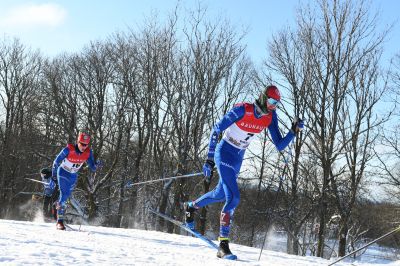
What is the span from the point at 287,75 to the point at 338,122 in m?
3.56

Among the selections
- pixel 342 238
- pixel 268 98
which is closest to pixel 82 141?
pixel 268 98

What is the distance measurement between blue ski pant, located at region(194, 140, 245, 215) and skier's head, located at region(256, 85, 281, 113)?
0.84m

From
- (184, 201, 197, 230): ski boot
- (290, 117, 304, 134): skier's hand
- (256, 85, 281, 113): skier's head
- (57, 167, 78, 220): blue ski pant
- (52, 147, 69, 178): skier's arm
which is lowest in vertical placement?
(184, 201, 197, 230): ski boot

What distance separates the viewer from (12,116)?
105 ft

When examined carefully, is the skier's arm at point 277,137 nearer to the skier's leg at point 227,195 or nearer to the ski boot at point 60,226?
the skier's leg at point 227,195

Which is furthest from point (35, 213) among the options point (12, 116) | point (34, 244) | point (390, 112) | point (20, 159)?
point (34, 244)

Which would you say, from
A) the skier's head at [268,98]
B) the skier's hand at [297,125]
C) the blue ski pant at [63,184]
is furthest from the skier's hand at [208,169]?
the blue ski pant at [63,184]

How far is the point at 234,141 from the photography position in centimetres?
661

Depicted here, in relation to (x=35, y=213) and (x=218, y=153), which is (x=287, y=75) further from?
(x=35, y=213)

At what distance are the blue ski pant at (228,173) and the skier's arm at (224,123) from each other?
0.20 m

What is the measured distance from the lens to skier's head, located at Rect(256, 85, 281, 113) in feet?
20.6

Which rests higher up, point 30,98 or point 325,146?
point 30,98

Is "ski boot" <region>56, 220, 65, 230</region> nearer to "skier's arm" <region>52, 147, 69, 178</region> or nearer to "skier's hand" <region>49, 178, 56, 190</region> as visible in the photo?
"skier's hand" <region>49, 178, 56, 190</region>

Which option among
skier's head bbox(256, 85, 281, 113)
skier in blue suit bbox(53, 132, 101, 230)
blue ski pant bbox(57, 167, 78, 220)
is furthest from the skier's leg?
blue ski pant bbox(57, 167, 78, 220)
